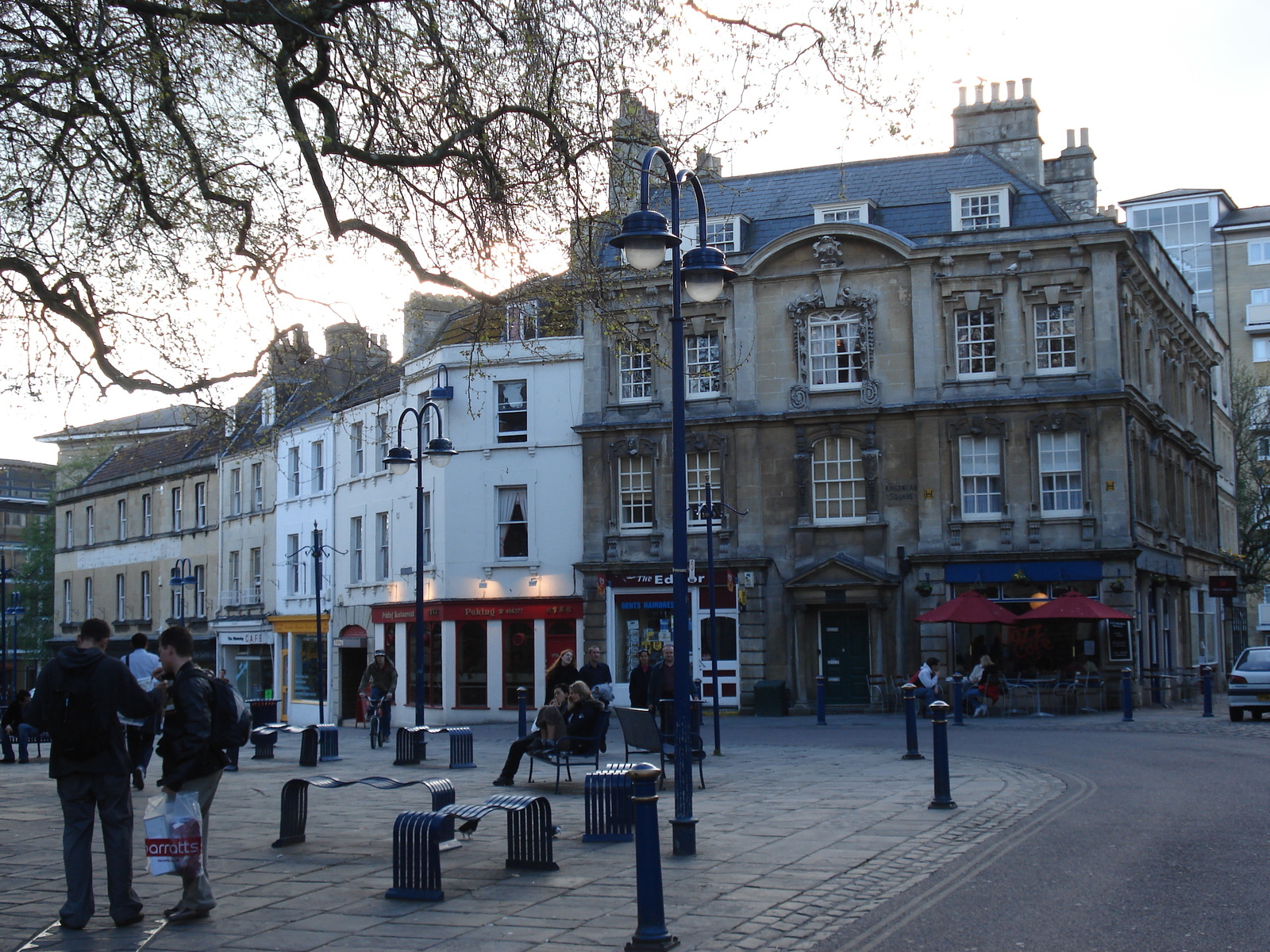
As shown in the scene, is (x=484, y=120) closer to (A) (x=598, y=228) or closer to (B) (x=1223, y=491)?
(A) (x=598, y=228)

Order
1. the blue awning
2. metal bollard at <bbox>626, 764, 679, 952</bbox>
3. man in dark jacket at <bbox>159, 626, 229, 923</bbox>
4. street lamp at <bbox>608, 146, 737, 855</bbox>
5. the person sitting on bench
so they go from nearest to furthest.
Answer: metal bollard at <bbox>626, 764, 679, 952</bbox> < man in dark jacket at <bbox>159, 626, 229, 923</bbox> < street lamp at <bbox>608, 146, 737, 855</bbox> < the person sitting on bench < the blue awning

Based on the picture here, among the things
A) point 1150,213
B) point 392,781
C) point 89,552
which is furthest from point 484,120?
point 1150,213

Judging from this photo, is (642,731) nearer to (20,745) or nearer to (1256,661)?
(20,745)

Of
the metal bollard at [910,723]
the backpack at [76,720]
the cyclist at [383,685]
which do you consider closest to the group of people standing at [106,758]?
the backpack at [76,720]

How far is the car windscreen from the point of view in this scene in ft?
88.0

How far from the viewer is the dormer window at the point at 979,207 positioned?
34656 millimetres

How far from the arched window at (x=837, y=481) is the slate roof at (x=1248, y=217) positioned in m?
54.3

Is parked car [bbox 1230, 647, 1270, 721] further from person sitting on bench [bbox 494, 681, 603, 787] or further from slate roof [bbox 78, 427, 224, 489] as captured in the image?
slate roof [bbox 78, 427, 224, 489]

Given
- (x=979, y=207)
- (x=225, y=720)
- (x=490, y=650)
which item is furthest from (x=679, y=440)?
(x=490, y=650)

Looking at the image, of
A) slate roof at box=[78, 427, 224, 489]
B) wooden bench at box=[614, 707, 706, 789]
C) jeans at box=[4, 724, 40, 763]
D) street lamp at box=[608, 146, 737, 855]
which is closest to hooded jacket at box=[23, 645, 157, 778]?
street lamp at box=[608, 146, 737, 855]

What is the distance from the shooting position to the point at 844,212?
36.5 m

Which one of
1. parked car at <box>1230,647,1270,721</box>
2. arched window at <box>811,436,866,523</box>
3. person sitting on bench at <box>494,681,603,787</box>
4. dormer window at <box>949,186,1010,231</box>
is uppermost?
dormer window at <box>949,186,1010,231</box>

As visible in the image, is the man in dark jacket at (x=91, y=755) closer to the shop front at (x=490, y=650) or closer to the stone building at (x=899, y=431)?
the stone building at (x=899, y=431)

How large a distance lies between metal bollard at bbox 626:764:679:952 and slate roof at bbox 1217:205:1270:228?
80.7 meters
